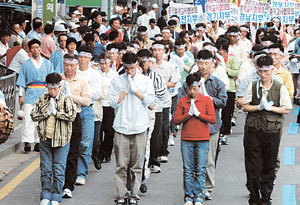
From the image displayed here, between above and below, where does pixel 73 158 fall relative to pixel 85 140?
below

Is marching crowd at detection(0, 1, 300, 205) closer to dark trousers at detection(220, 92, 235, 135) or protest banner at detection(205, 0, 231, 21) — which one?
dark trousers at detection(220, 92, 235, 135)

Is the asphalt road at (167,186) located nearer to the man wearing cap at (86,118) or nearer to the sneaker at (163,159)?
the sneaker at (163,159)

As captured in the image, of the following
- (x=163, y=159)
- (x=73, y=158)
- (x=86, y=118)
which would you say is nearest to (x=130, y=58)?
(x=86, y=118)

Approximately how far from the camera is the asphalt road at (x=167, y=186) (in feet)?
32.6

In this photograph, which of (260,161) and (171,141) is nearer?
(260,161)

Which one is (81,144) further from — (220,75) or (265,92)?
(265,92)

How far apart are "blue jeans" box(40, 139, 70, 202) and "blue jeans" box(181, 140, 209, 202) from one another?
4.91 feet

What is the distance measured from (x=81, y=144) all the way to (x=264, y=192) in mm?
2753

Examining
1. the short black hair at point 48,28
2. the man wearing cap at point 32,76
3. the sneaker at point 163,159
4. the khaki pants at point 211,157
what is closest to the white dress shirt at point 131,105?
the khaki pants at point 211,157

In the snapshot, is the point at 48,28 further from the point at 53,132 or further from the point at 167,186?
the point at 53,132

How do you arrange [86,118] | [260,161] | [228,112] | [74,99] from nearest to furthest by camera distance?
1. [260,161]
2. [74,99]
3. [86,118]
4. [228,112]

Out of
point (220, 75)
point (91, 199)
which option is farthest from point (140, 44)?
point (91, 199)

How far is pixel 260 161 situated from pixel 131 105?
1.72 metres

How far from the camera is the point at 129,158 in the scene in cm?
972
